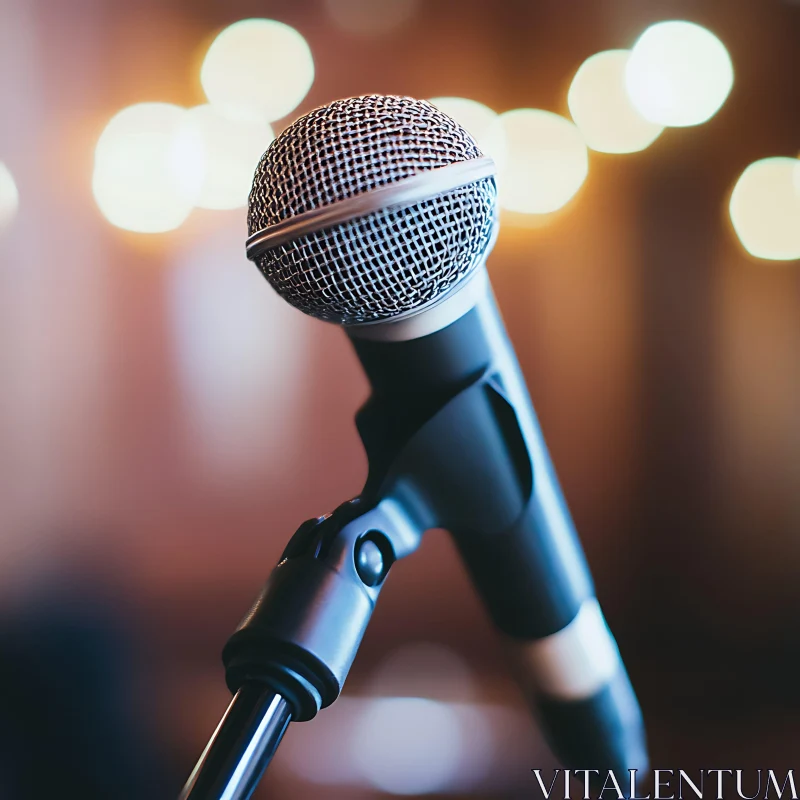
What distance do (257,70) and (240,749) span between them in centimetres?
202

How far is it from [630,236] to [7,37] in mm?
1707

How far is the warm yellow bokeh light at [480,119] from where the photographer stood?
199cm

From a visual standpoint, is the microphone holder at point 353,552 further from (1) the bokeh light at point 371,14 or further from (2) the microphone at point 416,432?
(1) the bokeh light at point 371,14

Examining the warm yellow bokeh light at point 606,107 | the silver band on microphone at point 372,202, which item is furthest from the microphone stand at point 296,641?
the warm yellow bokeh light at point 606,107

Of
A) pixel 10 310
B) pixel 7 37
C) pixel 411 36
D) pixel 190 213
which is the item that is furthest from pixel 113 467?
pixel 411 36

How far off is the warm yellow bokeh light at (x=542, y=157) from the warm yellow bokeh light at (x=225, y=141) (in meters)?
0.66

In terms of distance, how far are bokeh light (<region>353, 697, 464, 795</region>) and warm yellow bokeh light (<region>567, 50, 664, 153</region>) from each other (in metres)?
1.57

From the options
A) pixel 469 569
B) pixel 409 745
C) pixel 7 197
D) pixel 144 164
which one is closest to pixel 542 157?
pixel 144 164

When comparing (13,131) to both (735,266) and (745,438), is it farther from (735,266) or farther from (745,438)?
(745,438)

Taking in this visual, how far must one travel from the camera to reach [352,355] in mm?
2014

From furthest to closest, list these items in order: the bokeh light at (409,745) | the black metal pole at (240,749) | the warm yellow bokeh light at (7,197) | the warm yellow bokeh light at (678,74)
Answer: the warm yellow bokeh light at (678,74)
the warm yellow bokeh light at (7,197)
the bokeh light at (409,745)
the black metal pole at (240,749)

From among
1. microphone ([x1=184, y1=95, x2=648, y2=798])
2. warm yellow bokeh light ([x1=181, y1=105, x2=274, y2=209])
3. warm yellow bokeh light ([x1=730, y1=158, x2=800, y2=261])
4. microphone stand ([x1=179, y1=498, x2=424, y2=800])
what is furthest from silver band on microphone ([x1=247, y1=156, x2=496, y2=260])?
warm yellow bokeh light ([x1=730, y1=158, x2=800, y2=261])

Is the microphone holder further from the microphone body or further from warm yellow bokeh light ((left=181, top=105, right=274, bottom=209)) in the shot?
warm yellow bokeh light ((left=181, top=105, right=274, bottom=209))

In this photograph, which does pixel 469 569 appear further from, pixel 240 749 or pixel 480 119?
pixel 480 119
